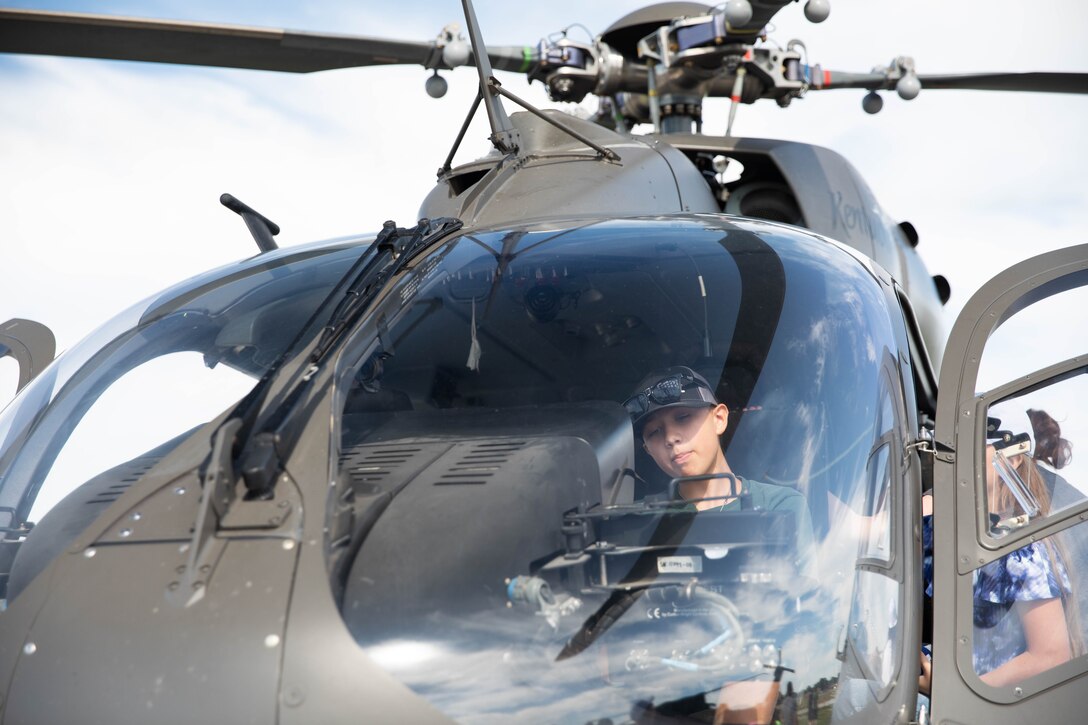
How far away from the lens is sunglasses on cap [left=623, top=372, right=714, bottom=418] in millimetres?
2723

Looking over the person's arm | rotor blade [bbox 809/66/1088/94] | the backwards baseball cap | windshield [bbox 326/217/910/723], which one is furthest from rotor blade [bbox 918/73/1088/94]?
the person's arm

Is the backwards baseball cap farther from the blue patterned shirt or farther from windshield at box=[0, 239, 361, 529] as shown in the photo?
windshield at box=[0, 239, 361, 529]

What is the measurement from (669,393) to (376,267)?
811mm

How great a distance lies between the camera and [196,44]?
16.3 ft

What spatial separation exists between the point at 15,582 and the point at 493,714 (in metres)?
1.15

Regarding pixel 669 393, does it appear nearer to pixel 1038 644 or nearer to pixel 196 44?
pixel 1038 644

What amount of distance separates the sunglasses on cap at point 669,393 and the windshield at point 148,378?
0.88 meters

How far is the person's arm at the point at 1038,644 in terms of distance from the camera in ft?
7.61

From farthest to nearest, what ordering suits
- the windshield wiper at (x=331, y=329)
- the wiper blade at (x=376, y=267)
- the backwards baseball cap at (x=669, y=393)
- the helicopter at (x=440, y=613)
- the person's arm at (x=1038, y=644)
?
the backwards baseball cap at (x=669, y=393), the wiper blade at (x=376, y=267), the person's arm at (x=1038, y=644), the windshield wiper at (x=331, y=329), the helicopter at (x=440, y=613)

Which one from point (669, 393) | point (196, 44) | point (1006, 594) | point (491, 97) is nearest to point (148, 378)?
point (669, 393)

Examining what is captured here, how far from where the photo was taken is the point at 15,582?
7.60 feet

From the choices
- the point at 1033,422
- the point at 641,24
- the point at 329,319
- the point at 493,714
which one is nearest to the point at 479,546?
the point at 493,714

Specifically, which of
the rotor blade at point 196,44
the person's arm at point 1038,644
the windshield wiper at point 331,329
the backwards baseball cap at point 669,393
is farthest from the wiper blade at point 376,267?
the rotor blade at point 196,44

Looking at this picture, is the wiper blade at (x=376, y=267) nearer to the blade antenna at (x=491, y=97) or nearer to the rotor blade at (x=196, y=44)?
the blade antenna at (x=491, y=97)
